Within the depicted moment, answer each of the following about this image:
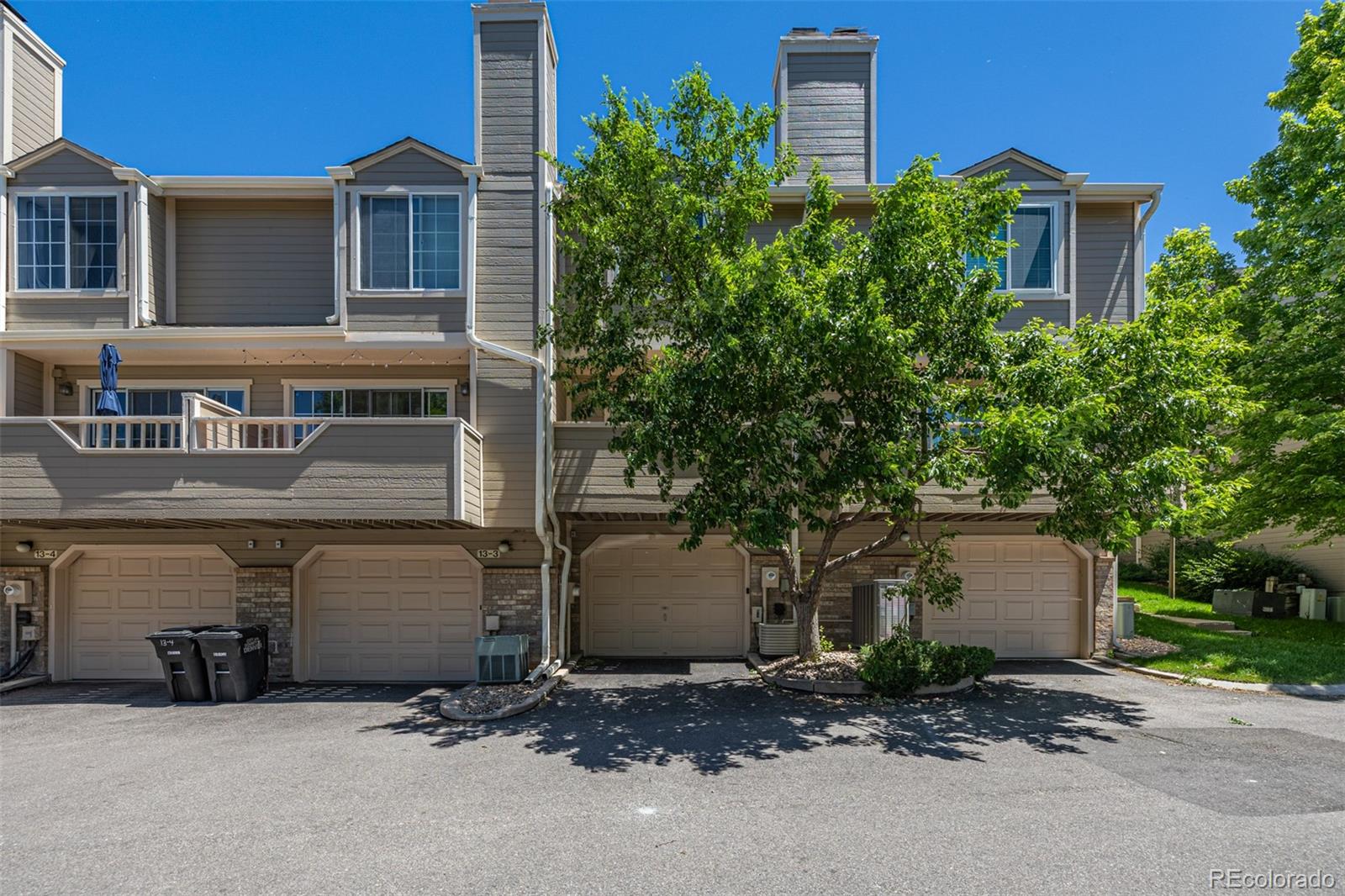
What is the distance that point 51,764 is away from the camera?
7965mm

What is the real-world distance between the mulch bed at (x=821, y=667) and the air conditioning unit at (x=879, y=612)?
2.11 ft

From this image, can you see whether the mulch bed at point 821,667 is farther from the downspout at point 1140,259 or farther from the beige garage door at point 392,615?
the downspout at point 1140,259

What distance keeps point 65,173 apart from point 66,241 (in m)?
1.10

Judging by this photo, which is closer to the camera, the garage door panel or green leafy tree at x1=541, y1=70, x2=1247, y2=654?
green leafy tree at x1=541, y1=70, x2=1247, y2=654

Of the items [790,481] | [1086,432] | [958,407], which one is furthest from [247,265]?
[1086,432]

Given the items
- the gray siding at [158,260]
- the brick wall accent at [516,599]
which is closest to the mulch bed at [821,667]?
the brick wall accent at [516,599]

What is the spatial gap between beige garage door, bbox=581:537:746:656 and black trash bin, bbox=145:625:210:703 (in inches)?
239

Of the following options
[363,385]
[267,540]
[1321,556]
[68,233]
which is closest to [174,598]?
[267,540]

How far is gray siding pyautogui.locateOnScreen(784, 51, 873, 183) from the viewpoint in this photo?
14.1 m

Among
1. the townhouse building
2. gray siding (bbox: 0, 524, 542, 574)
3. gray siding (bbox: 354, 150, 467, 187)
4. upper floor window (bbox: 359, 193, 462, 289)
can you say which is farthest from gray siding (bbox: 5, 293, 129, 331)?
gray siding (bbox: 354, 150, 467, 187)

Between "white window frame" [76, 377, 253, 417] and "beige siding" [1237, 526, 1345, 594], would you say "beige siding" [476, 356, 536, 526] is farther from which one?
"beige siding" [1237, 526, 1345, 594]

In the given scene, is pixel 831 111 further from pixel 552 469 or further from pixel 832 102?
pixel 552 469

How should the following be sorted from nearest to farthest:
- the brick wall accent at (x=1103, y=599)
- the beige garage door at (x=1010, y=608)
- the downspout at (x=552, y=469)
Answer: the downspout at (x=552, y=469) < the brick wall accent at (x=1103, y=599) < the beige garage door at (x=1010, y=608)

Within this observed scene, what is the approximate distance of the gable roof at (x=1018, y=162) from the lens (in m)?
13.0
